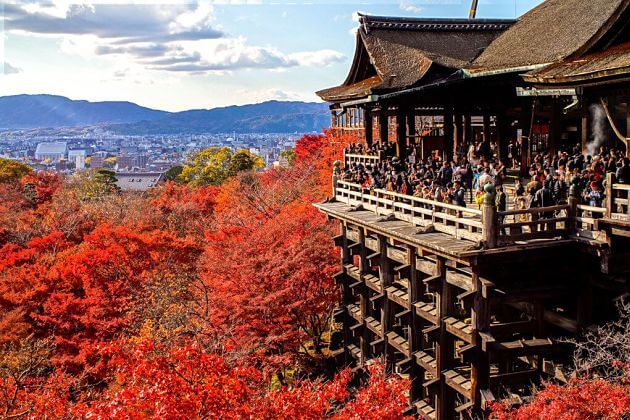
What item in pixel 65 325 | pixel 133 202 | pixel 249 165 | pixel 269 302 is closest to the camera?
pixel 269 302

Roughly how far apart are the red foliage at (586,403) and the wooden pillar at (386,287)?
8.97m

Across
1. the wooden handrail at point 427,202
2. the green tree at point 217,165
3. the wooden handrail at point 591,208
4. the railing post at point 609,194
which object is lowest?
the green tree at point 217,165

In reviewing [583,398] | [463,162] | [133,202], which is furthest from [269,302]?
[133,202]

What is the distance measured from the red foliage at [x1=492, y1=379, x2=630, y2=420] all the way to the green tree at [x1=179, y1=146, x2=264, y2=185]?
60.2 m

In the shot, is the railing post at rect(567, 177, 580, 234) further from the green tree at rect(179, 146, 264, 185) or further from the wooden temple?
the green tree at rect(179, 146, 264, 185)

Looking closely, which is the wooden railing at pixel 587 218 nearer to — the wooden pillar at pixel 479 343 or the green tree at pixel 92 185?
the wooden pillar at pixel 479 343

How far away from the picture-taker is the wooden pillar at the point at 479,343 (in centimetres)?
1614

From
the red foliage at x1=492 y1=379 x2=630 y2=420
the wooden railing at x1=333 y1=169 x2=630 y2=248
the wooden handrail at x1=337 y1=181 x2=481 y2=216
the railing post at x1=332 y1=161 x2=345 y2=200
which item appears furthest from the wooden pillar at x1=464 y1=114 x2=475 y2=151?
the red foliage at x1=492 y1=379 x2=630 y2=420

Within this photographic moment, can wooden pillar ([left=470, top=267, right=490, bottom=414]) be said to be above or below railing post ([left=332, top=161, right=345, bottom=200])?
below

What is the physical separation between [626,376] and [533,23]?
18.5 metres

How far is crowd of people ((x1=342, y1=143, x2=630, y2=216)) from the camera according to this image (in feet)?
52.6

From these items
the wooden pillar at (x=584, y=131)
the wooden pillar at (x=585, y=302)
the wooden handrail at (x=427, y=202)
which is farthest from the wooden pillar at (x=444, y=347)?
the wooden pillar at (x=584, y=131)

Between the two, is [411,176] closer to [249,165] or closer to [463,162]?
[463,162]

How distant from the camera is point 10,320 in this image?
26.4 metres
